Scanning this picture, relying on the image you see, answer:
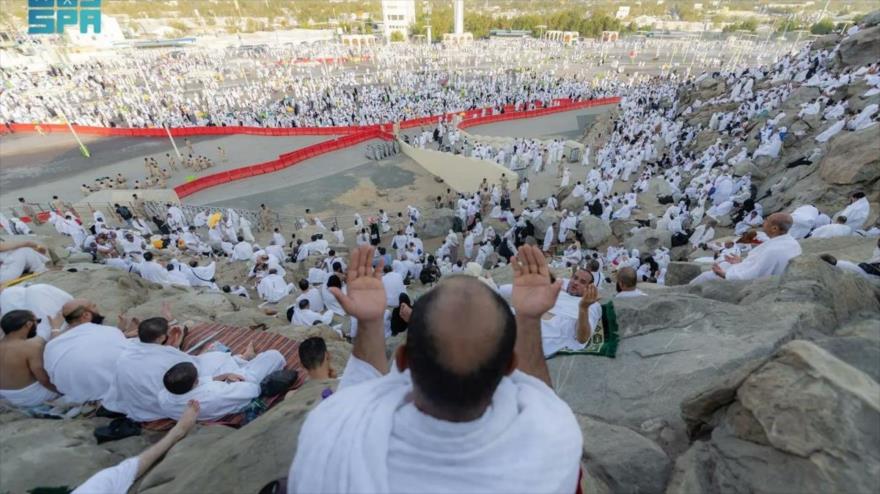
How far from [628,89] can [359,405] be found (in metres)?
43.7

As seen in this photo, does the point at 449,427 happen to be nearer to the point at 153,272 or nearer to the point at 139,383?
the point at 139,383

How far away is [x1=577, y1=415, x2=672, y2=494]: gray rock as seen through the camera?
220cm

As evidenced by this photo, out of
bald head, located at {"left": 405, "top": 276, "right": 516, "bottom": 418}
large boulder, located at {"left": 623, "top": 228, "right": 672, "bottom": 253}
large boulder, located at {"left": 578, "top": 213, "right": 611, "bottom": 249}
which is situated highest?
bald head, located at {"left": 405, "top": 276, "right": 516, "bottom": 418}

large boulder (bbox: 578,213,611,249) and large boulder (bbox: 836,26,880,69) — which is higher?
large boulder (bbox: 836,26,880,69)

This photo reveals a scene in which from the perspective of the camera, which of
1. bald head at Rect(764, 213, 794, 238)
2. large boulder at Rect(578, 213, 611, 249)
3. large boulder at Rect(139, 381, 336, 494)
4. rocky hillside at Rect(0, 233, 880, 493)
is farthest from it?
large boulder at Rect(578, 213, 611, 249)

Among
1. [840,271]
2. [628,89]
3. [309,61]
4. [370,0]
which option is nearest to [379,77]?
[309,61]

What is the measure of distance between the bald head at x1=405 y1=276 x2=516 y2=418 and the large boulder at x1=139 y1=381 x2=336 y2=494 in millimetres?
1422

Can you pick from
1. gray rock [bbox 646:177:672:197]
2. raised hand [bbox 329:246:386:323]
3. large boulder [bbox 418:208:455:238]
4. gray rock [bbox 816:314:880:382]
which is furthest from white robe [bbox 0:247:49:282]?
gray rock [bbox 646:177:672:197]

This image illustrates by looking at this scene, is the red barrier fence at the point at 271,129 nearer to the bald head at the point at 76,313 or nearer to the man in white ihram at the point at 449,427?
the bald head at the point at 76,313

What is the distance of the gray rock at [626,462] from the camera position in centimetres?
220

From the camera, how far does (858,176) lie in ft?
28.5

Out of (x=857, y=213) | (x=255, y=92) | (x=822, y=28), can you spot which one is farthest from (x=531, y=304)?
(x=822, y=28)

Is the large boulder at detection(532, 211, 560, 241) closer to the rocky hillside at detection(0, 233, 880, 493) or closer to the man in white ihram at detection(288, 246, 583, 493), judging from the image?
the rocky hillside at detection(0, 233, 880, 493)

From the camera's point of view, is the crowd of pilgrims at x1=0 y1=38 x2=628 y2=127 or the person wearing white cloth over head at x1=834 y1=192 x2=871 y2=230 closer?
the person wearing white cloth over head at x1=834 y1=192 x2=871 y2=230
